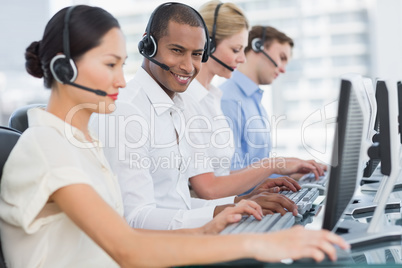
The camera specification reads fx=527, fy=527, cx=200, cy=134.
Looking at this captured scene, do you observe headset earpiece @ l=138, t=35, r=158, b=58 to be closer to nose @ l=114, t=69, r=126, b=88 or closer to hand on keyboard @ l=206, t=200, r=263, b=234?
nose @ l=114, t=69, r=126, b=88

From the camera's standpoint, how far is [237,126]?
2.76 metres

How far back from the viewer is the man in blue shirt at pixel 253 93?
9.13 ft

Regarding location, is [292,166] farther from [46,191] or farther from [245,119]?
[46,191]

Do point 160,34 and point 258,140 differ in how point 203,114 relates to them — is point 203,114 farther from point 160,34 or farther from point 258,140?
point 258,140

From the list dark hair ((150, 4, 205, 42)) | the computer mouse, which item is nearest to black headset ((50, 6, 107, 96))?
dark hair ((150, 4, 205, 42))

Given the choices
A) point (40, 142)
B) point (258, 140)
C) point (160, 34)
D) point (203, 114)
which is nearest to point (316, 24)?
point (258, 140)

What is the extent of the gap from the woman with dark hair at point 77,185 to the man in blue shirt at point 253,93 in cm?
144

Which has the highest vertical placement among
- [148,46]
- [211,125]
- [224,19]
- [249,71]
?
[224,19]

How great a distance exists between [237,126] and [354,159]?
1634 millimetres

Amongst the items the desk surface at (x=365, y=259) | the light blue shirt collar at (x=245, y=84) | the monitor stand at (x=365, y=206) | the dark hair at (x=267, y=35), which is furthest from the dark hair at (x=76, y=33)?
the dark hair at (x=267, y=35)

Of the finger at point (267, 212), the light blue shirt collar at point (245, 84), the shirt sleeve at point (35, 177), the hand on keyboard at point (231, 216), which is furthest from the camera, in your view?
the light blue shirt collar at point (245, 84)

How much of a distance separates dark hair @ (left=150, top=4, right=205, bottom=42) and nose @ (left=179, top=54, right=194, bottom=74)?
4.4 inches

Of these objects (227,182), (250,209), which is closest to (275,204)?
(250,209)

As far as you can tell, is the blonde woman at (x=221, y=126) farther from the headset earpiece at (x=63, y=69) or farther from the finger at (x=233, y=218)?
the headset earpiece at (x=63, y=69)
